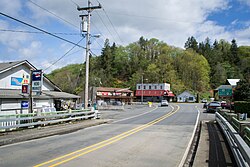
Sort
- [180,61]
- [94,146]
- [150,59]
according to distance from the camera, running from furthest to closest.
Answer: [150,59], [180,61], [94,146]

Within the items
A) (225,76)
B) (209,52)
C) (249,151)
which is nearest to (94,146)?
(249,151)

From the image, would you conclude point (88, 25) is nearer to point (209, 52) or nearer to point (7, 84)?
point (7, 84)

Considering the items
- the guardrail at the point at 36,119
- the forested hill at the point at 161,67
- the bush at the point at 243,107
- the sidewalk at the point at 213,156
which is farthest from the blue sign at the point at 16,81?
the forested hill at the point at 161,67

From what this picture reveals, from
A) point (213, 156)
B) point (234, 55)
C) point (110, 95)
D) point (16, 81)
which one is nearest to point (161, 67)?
point (110, 95)

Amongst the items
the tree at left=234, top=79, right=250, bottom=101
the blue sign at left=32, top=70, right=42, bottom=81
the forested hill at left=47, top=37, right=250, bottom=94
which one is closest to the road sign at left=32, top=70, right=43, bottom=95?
the blue sign at left=32, top=70, right=42, bottom=81

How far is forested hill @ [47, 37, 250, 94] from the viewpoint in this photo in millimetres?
96375

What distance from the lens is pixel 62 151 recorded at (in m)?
8.77

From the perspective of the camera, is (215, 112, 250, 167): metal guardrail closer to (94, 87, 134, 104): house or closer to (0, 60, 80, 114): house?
(0, 60, 80, 114): house

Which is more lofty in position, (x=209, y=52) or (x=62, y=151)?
(x=209, y=52)

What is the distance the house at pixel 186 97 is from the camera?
89.9 m

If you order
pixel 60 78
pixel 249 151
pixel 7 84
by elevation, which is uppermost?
pixel 60 78

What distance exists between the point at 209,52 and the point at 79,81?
7517 cm

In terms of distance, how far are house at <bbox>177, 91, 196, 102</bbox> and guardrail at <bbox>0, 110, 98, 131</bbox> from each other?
74634 millimetres

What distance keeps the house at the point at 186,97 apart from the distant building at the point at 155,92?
3.09 m
